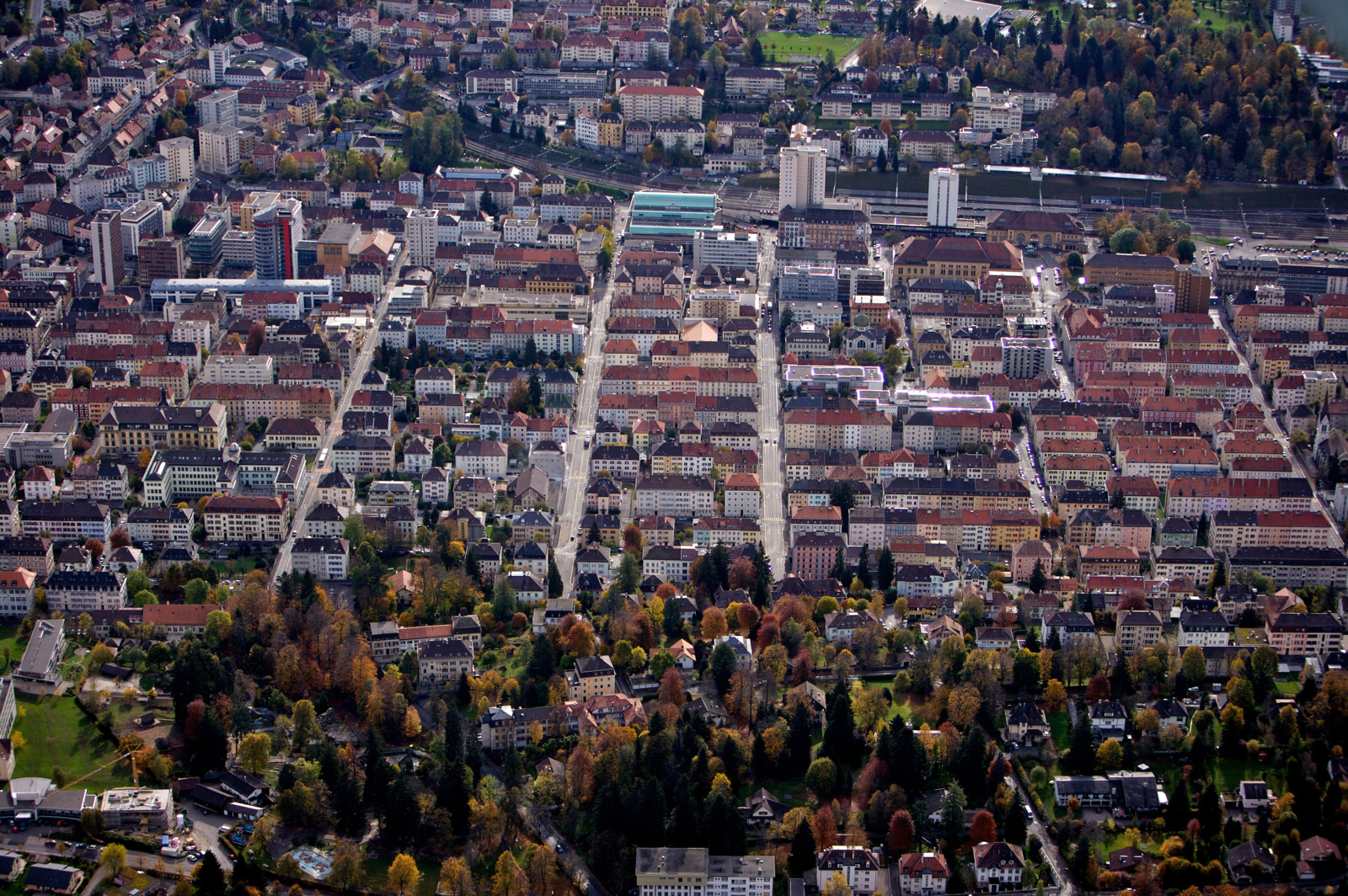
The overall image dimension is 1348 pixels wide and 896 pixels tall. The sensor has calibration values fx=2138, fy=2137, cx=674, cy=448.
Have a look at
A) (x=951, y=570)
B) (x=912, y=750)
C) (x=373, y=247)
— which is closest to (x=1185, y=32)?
(x=373, y=247)

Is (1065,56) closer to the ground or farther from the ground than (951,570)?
farther from the ground

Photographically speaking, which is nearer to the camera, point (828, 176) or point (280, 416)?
point (280, 416)

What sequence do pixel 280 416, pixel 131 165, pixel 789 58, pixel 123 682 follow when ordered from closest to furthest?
1. pixel 123 682
2. pixel 280 416
3. pixel 131 165
4. pixel 789 58

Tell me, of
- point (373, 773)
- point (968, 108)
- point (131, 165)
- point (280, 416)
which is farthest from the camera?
point (968, 108)

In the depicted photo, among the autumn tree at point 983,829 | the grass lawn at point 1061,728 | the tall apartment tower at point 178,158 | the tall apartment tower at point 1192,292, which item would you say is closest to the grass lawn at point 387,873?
the autumn tree at point 983,829

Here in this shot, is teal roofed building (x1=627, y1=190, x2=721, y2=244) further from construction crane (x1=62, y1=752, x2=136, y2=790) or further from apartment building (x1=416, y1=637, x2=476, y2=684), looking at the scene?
construction crane (x1=62, y1=752, x2=136, y2=790)

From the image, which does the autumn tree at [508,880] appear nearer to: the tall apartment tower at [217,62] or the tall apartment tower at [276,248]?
the tall apartment tower at [276,248]

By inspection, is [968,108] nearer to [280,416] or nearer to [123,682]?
[280,416]
